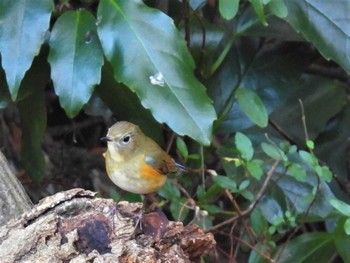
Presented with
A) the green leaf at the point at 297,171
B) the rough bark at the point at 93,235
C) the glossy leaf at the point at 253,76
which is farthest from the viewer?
the glossy leaf at the point at 253,76

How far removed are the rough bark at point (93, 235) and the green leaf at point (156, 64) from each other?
1.63ft

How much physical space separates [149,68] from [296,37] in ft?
2.87

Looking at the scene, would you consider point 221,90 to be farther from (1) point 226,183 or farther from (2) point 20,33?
(2) point 20,33

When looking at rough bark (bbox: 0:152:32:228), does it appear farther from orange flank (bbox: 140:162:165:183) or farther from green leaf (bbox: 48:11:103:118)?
orange flank (bbox: 140:162:165:183)

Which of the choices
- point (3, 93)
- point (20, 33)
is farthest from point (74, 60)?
point (3, 93)

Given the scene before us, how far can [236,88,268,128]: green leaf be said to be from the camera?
3.10m

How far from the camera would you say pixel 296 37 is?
11.2 feet

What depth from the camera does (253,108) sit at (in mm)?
3121

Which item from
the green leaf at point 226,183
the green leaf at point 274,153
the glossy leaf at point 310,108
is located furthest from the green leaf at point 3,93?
the glossy leaf at point 310,108

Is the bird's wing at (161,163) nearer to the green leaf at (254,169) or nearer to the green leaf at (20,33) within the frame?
the green leaf at (254,169)

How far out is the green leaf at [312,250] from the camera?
3282 millimetres

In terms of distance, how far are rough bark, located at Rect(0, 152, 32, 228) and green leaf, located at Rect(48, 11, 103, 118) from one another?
342 millimetres

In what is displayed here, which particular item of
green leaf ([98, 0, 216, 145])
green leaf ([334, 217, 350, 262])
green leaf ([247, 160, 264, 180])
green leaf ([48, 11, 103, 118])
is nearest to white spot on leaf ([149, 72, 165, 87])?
green leaf ([98, 0, 216, 145])

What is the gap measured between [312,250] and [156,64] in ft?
3.24
